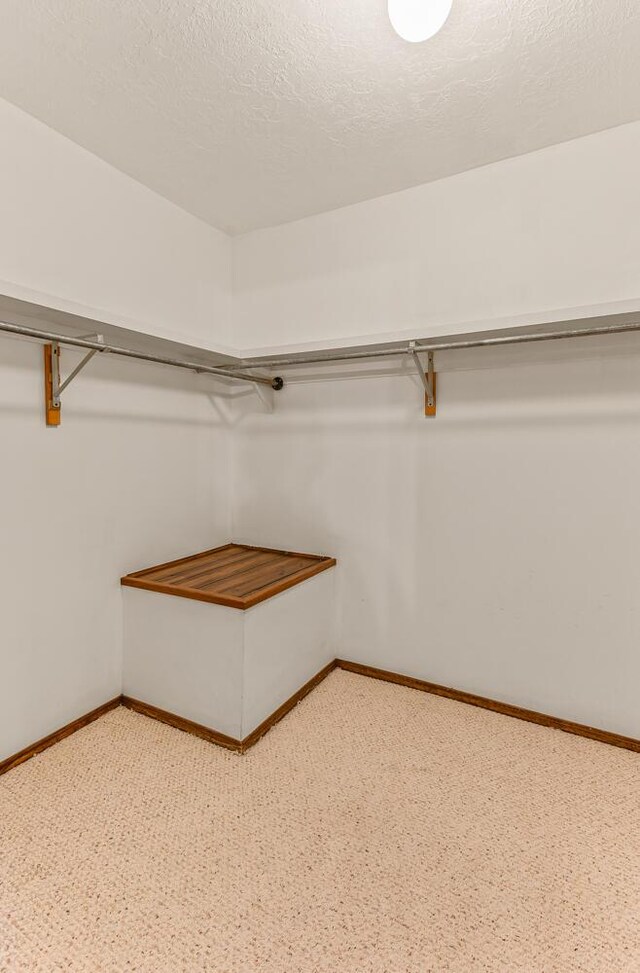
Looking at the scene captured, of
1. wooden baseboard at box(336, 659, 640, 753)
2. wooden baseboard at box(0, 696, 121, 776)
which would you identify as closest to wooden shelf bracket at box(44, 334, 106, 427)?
wooden baseboard at box(0, 696, 121, 776)

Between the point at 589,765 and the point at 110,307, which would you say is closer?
the point at 589,765

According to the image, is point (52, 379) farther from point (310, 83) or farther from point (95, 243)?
point (310, 83)

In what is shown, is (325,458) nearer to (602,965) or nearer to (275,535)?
(275,535)

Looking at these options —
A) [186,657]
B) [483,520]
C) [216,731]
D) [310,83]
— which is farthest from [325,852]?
[310,83]

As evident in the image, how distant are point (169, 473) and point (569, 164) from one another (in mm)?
2070

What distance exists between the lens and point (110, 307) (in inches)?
77.5

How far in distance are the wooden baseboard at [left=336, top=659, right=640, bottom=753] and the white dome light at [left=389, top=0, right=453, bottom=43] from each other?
7.28ft

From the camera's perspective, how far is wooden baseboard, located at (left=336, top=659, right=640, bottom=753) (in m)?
1.82

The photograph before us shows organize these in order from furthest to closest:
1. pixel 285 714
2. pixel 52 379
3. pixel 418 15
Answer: pixel 285 714 < pixel 52 379 < pixel 418 15

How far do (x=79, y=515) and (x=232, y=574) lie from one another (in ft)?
2.16

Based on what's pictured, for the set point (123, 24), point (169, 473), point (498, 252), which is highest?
point (123, 24)

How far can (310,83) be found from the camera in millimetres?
1537

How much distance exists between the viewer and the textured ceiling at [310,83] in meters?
1.30

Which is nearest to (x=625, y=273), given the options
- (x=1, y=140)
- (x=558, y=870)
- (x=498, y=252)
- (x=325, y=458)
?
(x=498, y=252)
